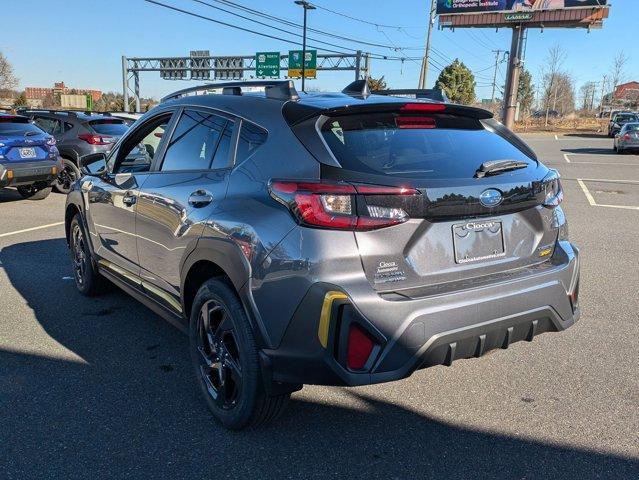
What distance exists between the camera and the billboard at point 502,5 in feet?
142

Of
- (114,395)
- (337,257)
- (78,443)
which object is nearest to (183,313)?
(114,395)

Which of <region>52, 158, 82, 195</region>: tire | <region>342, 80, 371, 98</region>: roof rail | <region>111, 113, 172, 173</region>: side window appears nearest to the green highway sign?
<region>52, 158, 82, 195</region>: tire

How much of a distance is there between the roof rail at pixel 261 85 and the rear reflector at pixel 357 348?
131 cm

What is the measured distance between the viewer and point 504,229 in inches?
111

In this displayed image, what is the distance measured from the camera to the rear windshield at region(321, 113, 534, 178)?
2652mm

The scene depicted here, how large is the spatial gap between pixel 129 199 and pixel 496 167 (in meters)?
2.48

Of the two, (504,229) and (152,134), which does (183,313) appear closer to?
(152,134)

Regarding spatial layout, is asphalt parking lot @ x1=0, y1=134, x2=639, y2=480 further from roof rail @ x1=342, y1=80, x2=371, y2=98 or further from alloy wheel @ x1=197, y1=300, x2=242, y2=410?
roof rail @ x1=342, y1=80, x2=371, y2=98

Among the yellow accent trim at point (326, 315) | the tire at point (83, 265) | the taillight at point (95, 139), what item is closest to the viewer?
the yellow accent trim at point (326, 315)

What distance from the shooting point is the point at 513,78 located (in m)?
43.2

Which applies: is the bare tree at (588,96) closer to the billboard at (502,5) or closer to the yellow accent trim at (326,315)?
the billboard at (502,5)

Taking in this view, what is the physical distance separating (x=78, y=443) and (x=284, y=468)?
1087 millimetres

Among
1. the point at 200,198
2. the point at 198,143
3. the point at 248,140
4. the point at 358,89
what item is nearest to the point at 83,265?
the point at 198,143

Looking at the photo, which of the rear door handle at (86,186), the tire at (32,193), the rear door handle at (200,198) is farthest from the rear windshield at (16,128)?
the rear door handle at (200,198)
